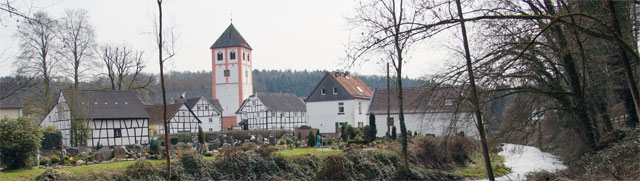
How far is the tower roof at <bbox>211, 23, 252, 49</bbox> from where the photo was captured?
7119 cm

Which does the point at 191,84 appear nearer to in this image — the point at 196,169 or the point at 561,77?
the point at 196,169

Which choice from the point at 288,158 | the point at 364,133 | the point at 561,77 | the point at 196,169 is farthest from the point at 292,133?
the point at 561,77

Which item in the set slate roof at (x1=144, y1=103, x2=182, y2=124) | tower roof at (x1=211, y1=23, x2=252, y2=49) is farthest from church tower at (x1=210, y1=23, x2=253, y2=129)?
slate roof at (x1=144, y1=103, x2=182, y2=124)

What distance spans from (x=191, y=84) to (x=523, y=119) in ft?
292

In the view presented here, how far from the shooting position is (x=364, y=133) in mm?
33719

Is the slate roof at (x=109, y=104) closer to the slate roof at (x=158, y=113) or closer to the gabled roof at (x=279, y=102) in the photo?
the slate roof at (x=158, y=113)

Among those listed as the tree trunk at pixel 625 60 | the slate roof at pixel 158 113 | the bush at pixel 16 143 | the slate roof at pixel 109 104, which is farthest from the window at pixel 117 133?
the tree trunk at pixel 625 60

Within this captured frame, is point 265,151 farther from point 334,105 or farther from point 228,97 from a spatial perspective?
point 228,97

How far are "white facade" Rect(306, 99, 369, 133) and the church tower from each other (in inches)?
882

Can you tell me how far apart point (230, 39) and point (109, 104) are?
37.9 m

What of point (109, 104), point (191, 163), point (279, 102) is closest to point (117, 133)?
point (109, 104)

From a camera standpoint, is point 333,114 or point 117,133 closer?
point 117,133

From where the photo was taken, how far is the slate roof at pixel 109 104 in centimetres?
3205

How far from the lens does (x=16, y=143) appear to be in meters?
16.4
